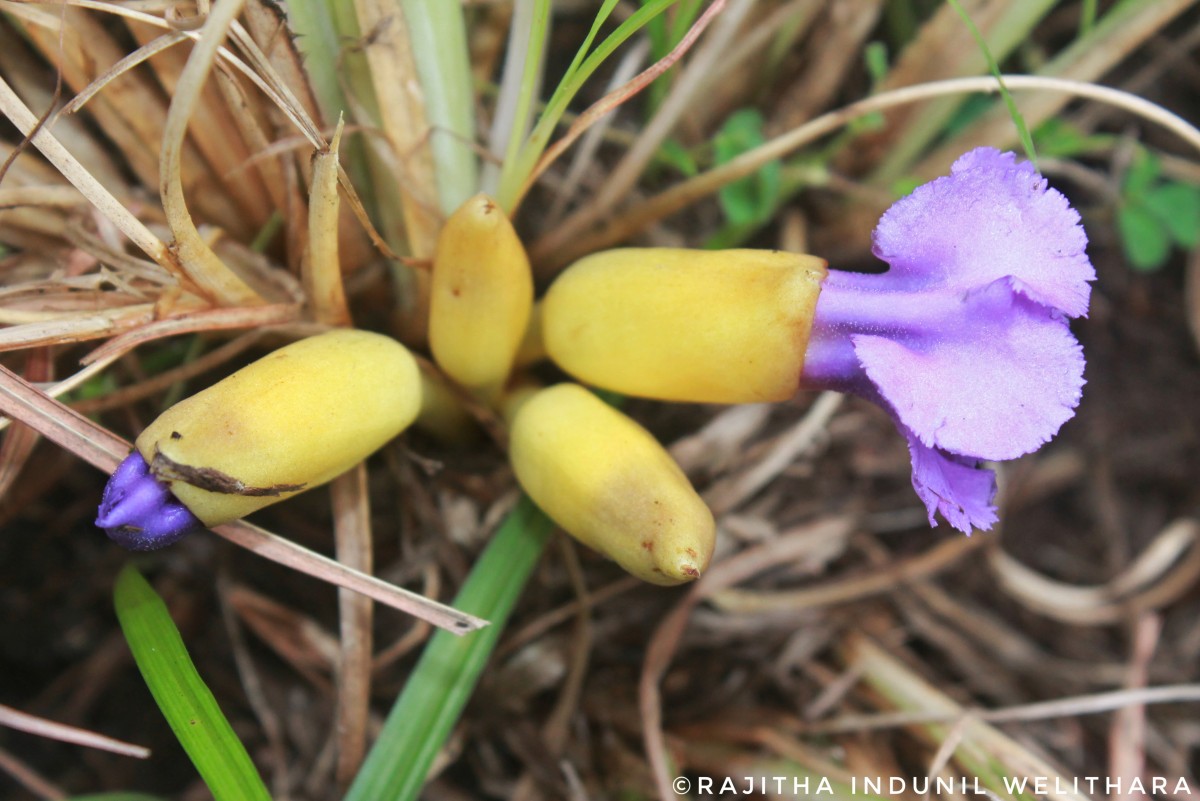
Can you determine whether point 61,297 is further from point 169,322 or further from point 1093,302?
point 1093,302

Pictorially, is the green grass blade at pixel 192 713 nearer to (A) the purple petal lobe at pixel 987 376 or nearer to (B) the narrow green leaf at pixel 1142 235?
(A) the purple petal lobe at pixel 987 376

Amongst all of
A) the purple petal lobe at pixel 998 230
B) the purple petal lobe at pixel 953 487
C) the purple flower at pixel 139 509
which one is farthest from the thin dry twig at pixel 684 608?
the purple flower at pixel 139 509

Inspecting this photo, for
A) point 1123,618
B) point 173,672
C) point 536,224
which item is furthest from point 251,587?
point 1123,618

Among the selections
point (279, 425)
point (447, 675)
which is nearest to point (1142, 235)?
point (447, 675)

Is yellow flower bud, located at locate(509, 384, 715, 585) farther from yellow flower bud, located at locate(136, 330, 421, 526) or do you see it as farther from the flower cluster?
yellow flower bud, located at locate(136, 330, 421, 526)

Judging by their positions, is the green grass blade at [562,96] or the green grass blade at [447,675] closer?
the green grass blade at [562,96]

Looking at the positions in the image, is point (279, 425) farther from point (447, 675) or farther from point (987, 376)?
point (987, 376)

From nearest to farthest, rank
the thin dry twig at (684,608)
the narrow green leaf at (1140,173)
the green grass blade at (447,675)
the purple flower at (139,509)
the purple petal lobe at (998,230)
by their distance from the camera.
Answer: the purple flower at (139,509)
the purple petal lobe at (998,230)
the green grass blade at (447,675)
the thin dry twig at (684,608)
the narrow green leaf at (1140,173)
